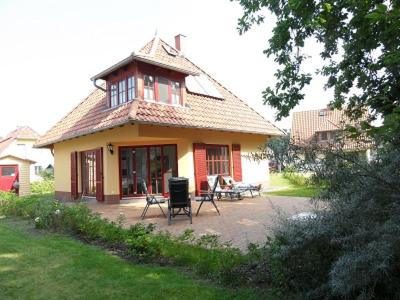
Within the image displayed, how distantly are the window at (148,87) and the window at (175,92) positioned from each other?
1.03 m

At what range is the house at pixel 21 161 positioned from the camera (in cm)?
2453

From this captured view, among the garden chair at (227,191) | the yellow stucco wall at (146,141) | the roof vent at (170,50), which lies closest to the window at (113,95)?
the yellow stucco wall at (146,141)

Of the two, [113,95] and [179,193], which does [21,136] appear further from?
[179,193]

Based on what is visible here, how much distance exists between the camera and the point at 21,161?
83.8ft

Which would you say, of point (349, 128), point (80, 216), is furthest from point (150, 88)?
point (349, 128)

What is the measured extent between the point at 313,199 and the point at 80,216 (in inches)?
215

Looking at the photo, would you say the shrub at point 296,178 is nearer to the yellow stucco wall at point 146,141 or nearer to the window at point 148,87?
the yellow stucco wall at point 146,141

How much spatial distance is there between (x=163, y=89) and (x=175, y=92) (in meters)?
0.69

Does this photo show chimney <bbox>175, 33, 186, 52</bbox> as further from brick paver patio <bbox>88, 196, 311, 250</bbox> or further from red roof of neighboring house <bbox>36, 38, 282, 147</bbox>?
brick paver patio <bbox>88, 196, 311, 250</bbox>

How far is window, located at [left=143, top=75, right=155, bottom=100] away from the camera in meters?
13.4

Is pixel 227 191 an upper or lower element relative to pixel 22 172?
lower

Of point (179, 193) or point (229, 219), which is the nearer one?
point (229, 219)

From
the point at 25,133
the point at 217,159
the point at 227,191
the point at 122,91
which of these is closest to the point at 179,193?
the point at 227,191

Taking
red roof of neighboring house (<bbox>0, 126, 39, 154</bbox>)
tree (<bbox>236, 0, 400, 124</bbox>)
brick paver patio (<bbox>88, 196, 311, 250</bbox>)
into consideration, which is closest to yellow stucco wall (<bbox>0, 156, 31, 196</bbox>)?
brick paver patio (<bbox>88, 196, 311, 250</bbox>)
